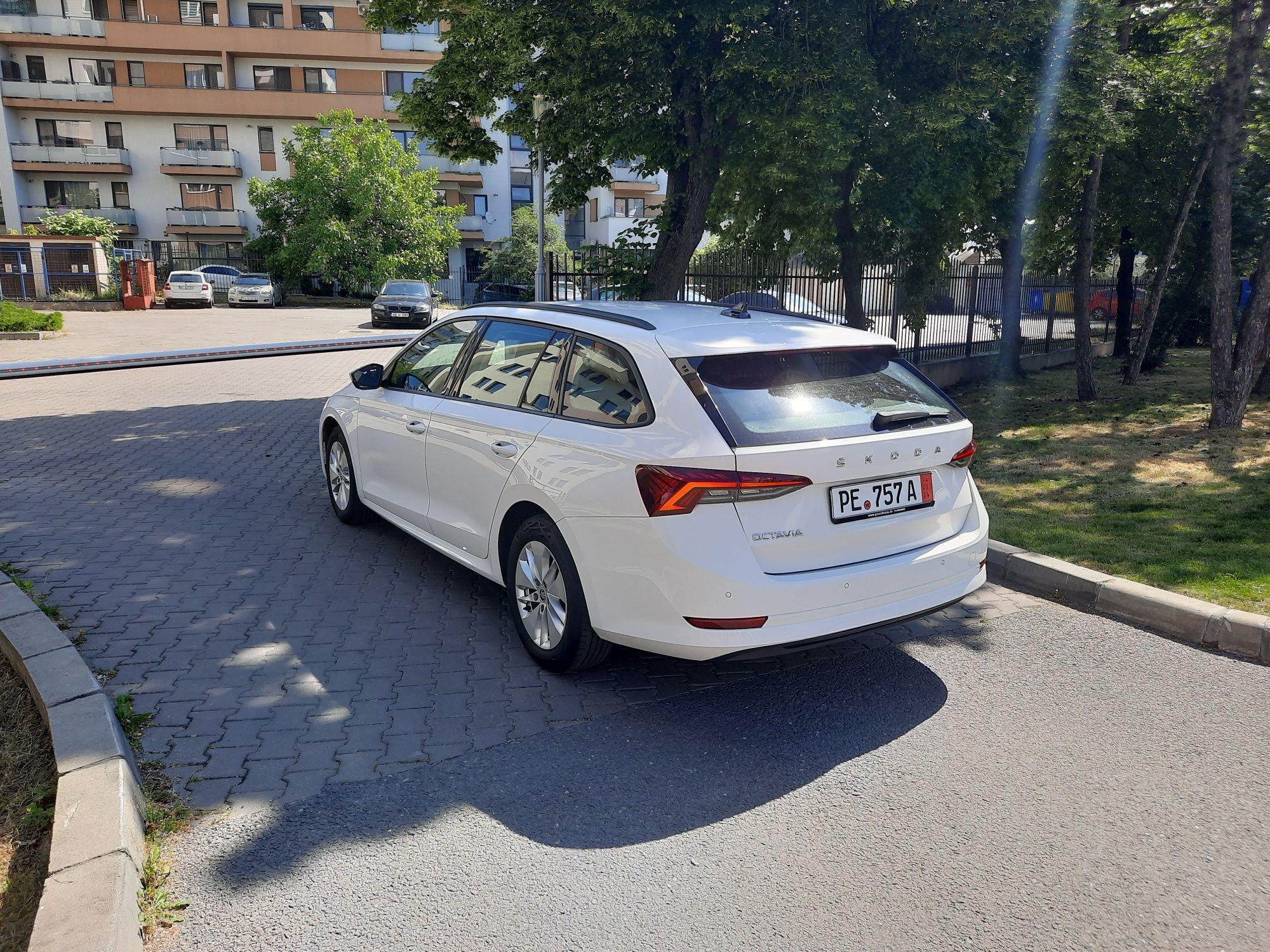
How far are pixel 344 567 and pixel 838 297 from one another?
1175cm

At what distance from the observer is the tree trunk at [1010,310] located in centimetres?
1812

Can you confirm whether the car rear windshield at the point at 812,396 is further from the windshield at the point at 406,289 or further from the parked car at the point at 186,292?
the parked car at the point at 186,292

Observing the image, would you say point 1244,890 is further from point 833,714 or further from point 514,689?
point 514,689

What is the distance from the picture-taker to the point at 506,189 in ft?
184

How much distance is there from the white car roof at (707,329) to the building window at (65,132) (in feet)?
192

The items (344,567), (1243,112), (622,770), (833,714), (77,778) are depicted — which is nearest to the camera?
(77,778)

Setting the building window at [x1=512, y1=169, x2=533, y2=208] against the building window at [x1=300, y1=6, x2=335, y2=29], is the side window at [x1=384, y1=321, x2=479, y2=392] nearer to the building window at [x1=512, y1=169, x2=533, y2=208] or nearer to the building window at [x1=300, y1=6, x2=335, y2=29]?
the building window at [x1=512, y1=169, x2=533, y2=208]

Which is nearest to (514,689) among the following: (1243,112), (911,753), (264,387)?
(911,753)

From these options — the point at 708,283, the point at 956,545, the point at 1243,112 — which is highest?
the point at 1243,112

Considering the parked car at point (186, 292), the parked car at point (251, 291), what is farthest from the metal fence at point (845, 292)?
Answer: the parked car at point (186, 292)

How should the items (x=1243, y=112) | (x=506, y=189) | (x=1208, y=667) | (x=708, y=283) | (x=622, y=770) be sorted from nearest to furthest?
(x=622, y=770) → (x=1208, y=667) → (x=1243, y=112) → (x=708, y=283) → (x=506, y=189)

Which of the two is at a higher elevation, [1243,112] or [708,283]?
[1243,112]

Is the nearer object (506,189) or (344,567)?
(344,567)

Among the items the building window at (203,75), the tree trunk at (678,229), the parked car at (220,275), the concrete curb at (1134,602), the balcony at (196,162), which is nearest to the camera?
the concrete curb at (1134,602)
